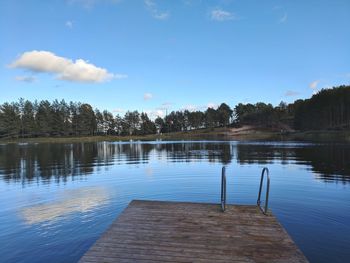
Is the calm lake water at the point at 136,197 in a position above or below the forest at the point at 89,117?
below

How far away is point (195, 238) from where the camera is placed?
29.9ft

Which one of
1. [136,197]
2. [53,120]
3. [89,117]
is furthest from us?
[89,117]

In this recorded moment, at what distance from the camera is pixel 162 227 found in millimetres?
10211

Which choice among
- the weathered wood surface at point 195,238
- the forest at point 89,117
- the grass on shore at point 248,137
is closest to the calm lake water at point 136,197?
the weathered wood surface at point 195,238

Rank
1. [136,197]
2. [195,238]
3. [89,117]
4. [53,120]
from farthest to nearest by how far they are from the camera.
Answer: [89,117], [53,120], [136,197], [195,238]

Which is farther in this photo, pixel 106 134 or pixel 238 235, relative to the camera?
pixel 106 134

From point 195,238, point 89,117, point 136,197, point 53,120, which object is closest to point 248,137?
point 89,117

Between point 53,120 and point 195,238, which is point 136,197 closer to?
point 195,238

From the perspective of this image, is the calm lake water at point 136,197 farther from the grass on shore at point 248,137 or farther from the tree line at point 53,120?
the tree line at point 53,120

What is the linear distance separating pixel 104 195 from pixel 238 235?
12.9 metres

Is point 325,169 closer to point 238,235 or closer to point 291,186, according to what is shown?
point 291,186

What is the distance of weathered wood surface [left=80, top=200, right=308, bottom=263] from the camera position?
7.86 meters

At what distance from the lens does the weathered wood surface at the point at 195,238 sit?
786cm

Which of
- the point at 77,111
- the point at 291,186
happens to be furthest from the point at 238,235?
the point at 77,111
